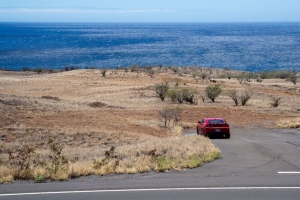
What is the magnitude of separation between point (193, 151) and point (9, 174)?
5513mm

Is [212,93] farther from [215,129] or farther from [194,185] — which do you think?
[194,185]

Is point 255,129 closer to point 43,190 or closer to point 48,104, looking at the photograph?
point 48,104

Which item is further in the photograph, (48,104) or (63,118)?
(48,104)

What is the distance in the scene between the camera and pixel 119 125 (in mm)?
24938

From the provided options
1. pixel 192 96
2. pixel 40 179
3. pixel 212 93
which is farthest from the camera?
pixel 212 93

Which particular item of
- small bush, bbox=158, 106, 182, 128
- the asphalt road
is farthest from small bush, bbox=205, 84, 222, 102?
the asphalt road

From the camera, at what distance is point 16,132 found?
70.1ft

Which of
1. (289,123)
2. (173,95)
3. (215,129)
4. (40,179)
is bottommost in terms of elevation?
(173,95)

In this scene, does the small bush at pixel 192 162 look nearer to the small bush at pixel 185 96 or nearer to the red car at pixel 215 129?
the red car at pixel 215 129

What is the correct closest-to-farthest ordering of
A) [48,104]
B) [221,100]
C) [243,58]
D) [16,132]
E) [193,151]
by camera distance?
[193,151] → [16,132] → [48,104] → [221,100] → [243,58]

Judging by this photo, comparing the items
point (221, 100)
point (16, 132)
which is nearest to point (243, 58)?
point (221, 100)

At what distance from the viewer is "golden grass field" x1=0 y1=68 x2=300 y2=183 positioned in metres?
11.4

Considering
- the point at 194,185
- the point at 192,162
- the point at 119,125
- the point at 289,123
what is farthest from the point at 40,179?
the point at 289,123

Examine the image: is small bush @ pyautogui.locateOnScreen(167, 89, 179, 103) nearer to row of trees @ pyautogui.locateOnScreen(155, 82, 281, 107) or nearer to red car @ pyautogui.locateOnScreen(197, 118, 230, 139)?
row of trees @ pyautogui.locateOnScreen(155, 82, 281, 107)
